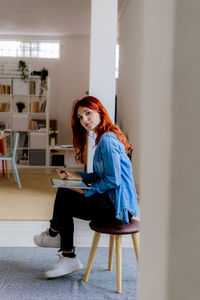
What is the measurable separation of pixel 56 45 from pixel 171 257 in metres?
11.5

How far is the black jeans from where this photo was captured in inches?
97.3

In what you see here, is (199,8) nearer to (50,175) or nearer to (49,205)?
(49,205)

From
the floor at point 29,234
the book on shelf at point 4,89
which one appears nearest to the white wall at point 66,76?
the book on shelf at point 4,89

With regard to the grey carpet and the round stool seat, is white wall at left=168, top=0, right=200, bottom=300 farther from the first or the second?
the grey carpet

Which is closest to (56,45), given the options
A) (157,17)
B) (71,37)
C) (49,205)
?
(71,37)

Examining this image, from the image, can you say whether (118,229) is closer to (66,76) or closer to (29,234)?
(29,234)

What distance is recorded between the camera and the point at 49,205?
5.00 metres

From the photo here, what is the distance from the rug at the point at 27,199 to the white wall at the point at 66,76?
4.69 meters

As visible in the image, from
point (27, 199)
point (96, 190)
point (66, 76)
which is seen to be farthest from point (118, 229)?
point (66, 76)

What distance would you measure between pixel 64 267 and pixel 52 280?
0.12m

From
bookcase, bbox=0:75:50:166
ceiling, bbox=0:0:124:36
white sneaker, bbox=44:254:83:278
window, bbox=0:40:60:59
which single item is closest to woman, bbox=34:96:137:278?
white sneaker, bbox=44:254:83:278

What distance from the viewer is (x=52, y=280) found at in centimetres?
261

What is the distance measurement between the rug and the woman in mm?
1737

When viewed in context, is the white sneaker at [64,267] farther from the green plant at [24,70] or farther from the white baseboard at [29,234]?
the green plant at [24,70]
